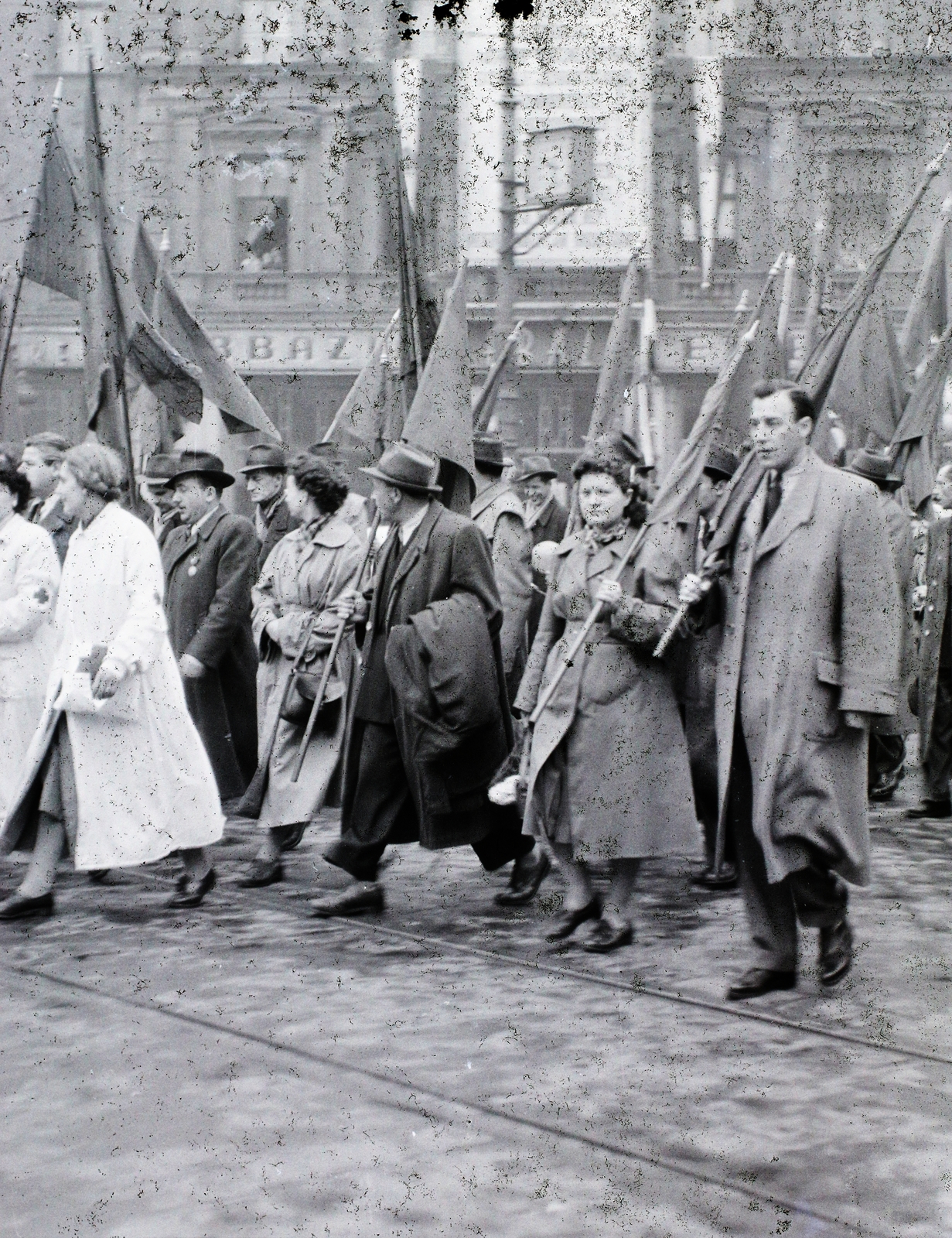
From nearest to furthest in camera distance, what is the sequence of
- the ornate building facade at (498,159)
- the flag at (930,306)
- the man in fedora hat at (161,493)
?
1. the ornate building facade at (498,159)
2. the flag at (930,306)
3. the man in fedora hat at (161,493)

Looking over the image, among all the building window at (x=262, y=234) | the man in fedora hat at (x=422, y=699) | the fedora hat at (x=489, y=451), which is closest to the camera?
the man in fedora hat at (x=422, y=699)

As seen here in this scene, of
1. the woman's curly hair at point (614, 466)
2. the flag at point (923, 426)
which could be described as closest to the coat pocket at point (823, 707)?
the woman's curly hair at point (614, 466)

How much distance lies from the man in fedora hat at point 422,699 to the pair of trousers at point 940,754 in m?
3.47

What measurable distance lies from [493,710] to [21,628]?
2.19 metres

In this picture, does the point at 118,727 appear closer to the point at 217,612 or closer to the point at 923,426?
the point at 217,612

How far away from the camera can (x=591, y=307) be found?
12.7 metres

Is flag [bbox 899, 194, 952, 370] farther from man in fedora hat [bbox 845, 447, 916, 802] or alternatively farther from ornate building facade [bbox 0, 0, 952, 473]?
man in fedora hat [bbox 845, 447, 916, 802]

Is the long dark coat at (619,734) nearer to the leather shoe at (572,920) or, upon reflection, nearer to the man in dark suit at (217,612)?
the leather shoe at (572,920)

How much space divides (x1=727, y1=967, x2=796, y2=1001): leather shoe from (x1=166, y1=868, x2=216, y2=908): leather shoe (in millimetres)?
2556

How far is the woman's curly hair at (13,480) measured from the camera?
295 inches

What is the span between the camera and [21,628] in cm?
728

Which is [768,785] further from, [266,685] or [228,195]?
[228,195]

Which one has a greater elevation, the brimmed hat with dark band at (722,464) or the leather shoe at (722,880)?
the brimmed hat with dark band at (722,464)

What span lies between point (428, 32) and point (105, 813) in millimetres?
4377
